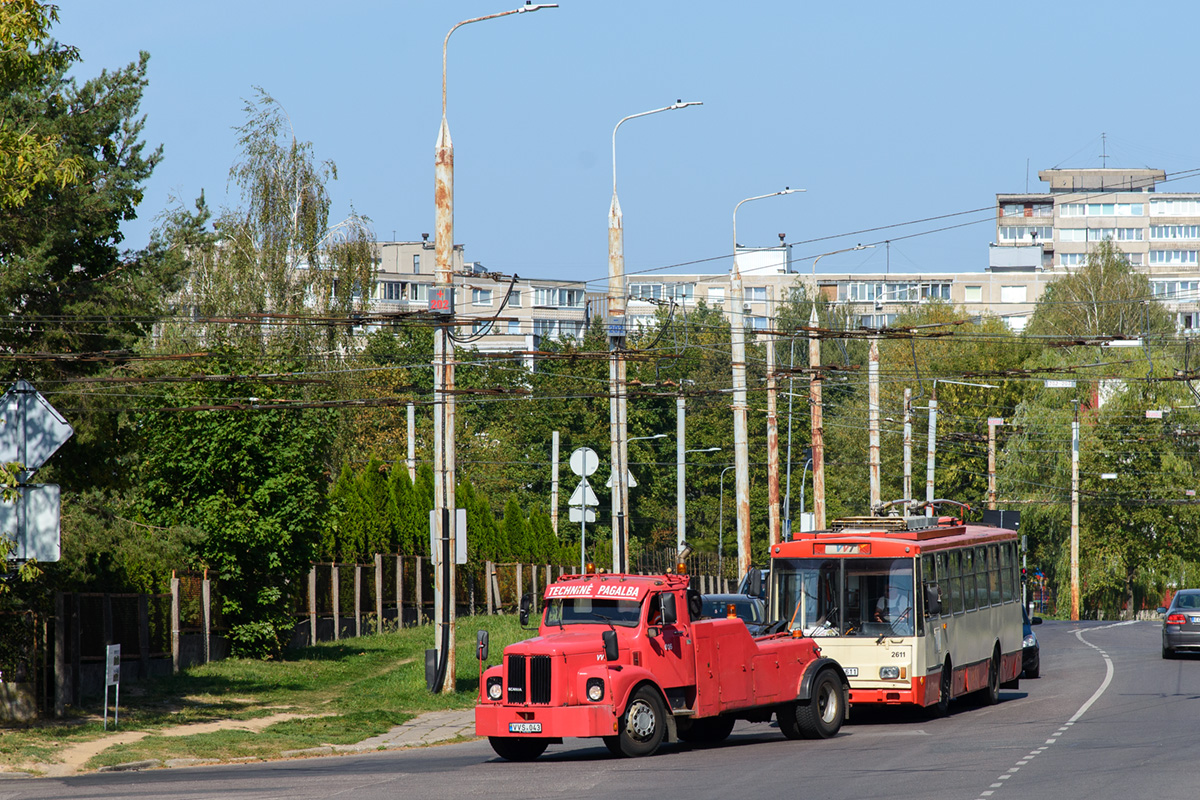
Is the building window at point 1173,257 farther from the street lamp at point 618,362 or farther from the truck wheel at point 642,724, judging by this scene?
the truck wheel at point 642,724

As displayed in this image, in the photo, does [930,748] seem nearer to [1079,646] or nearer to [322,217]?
[1079,646]

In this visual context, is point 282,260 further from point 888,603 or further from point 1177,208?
point 1177,208

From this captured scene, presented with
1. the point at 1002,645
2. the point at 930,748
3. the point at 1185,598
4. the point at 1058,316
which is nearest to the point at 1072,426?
the point at 1058,316

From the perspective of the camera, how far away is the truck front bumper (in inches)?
679

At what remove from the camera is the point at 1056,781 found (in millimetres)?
15172

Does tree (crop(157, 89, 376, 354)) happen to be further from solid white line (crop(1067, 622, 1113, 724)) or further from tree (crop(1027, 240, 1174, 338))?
tree (crop(1027, 240, 1174, 338))

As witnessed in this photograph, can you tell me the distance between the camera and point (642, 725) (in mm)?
17859

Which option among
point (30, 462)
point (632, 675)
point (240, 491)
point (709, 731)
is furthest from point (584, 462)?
point (30, 462)

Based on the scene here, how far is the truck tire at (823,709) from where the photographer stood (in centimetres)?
1992

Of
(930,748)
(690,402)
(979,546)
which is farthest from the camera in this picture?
(690,402)

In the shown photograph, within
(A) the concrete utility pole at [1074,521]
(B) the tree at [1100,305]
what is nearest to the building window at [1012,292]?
(B) the tree at [1100,305]

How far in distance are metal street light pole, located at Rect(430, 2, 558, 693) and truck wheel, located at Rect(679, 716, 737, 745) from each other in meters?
6.18

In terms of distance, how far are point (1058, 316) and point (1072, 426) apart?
66.9 feet

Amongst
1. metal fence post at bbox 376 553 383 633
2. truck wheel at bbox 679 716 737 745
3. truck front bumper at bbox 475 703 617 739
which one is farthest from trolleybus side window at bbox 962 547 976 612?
metal fence post at bbox 376 553 383 633
